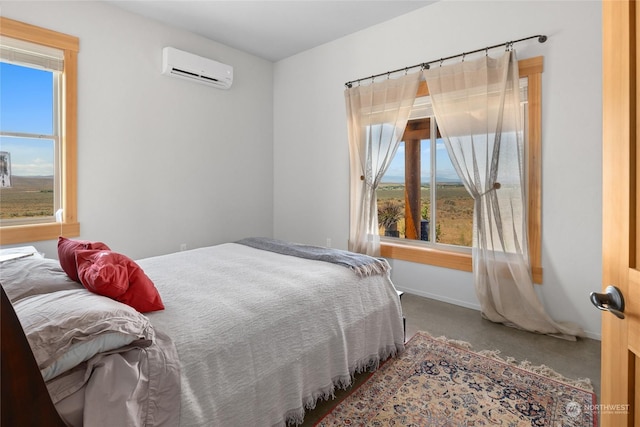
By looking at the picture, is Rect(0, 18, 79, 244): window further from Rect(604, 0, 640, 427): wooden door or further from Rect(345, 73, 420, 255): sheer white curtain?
Rect(604, 0, 640, 427): wooden door

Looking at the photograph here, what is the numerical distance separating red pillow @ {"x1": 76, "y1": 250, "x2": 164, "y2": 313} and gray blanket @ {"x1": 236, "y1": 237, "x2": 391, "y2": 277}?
1117mm

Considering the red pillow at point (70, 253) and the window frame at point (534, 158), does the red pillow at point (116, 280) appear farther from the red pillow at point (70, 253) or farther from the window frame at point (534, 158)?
the window frame at point (534, 158)

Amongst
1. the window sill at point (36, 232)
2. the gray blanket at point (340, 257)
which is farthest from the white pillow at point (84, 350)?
the window sill at point (36, 232)

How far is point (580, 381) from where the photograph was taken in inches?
76.3

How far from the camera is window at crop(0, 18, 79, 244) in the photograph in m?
2.74

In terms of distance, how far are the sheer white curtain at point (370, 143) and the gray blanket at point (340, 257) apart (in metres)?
1.22

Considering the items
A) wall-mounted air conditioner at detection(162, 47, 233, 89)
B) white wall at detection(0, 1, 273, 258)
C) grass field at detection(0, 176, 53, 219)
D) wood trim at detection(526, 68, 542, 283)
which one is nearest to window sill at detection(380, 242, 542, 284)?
wood trim at detection(526, 68, 542, 283)

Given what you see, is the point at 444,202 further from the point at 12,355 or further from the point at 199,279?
the point at 12,355

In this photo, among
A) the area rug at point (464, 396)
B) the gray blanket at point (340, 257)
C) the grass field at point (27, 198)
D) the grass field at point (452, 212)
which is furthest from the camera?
the grass field at point (452, 212)

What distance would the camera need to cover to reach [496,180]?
2801mm

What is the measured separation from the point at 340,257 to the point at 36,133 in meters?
2.90

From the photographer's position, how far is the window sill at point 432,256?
121 inches

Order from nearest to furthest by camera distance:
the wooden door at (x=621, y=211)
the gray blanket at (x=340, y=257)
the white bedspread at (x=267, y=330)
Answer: the wooden door at (x=621, y=211), the white bedspread at (x=267, y=330), the gray blanket at (x=340, y=257)

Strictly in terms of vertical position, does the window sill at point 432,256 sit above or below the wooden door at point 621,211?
below
